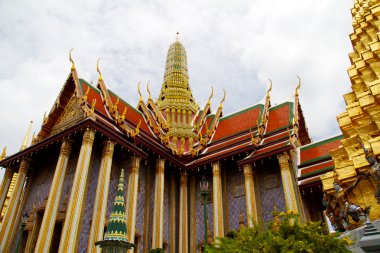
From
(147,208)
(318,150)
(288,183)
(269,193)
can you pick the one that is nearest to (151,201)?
(147,208)

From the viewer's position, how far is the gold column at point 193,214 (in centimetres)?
1399

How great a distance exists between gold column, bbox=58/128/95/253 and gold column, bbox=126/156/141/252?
1.57 metres

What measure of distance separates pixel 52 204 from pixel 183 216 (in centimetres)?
568

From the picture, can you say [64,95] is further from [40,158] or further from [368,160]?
[368,160]

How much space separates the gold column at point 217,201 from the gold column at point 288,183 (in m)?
2.57

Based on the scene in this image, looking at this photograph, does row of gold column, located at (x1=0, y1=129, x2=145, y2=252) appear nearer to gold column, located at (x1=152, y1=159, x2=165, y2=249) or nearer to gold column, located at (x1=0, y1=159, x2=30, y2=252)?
gold column, located at (x1=0, y1=159, x2=30, y2=252)

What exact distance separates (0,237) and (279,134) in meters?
11.6

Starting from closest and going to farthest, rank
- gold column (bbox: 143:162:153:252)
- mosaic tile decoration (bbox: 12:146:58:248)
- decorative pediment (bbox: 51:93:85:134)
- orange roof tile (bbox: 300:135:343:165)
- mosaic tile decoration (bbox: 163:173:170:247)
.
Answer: gold column (bbox: 143:162:153:252), mosaic tile decoration (bbox: 12:146:58:248), decorative pediment (bbox: 51:93:85:134), mosaic tile decoration (bbox: 163:173:170:247), orange roof tile (bbox: 300:135:343:165)

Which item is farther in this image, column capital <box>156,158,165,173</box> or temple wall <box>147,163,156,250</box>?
column capital <box>156,158,165,173</box>

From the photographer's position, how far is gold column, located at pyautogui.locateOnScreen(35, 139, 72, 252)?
9906 millimetres

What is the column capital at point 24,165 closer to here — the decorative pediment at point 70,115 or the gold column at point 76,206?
the decorative pediment at point 70,115

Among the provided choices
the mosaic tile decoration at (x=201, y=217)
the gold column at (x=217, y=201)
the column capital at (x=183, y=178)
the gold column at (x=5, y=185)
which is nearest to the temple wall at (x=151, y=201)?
the column capital at (x=183, y=178)

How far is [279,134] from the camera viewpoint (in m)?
15.2

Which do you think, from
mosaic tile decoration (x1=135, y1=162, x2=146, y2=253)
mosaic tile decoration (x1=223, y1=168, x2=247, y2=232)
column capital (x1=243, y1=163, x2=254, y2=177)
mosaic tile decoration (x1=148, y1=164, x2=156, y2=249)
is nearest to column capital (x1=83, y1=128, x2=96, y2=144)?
mosaic tile decoration (x1=135, y1=162, x2=146, y2=253)
